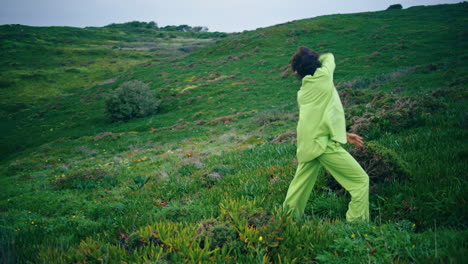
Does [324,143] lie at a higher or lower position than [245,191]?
higher

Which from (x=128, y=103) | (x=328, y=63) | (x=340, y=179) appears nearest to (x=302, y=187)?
(x=340, y=179)

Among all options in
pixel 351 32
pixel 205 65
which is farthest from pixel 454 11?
pixel 205 65

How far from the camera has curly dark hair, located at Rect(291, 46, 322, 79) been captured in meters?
3.79

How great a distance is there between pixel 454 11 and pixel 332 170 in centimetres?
6062

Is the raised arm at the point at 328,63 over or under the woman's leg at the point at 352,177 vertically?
over

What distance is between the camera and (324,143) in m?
3.49

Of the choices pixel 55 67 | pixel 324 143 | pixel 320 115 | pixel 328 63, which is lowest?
pixel 324 143

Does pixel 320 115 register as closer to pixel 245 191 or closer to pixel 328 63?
pixel 328 63

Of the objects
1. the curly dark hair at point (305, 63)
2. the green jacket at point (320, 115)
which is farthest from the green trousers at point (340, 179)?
the curly dark hair at point (305, 63)

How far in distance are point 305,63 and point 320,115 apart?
2.91ft

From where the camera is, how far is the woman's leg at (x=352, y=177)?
11.1 ft

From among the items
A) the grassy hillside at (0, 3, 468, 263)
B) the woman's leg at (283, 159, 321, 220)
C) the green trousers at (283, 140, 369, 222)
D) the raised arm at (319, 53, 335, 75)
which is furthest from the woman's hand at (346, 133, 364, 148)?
the raised arm at (319, 53, 335, 75)

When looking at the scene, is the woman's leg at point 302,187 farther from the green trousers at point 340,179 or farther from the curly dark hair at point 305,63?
the curly dark hair at point 305,63

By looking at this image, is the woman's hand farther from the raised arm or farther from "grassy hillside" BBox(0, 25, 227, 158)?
"grassy hillside" BBox(0, 25, 227, 158)
